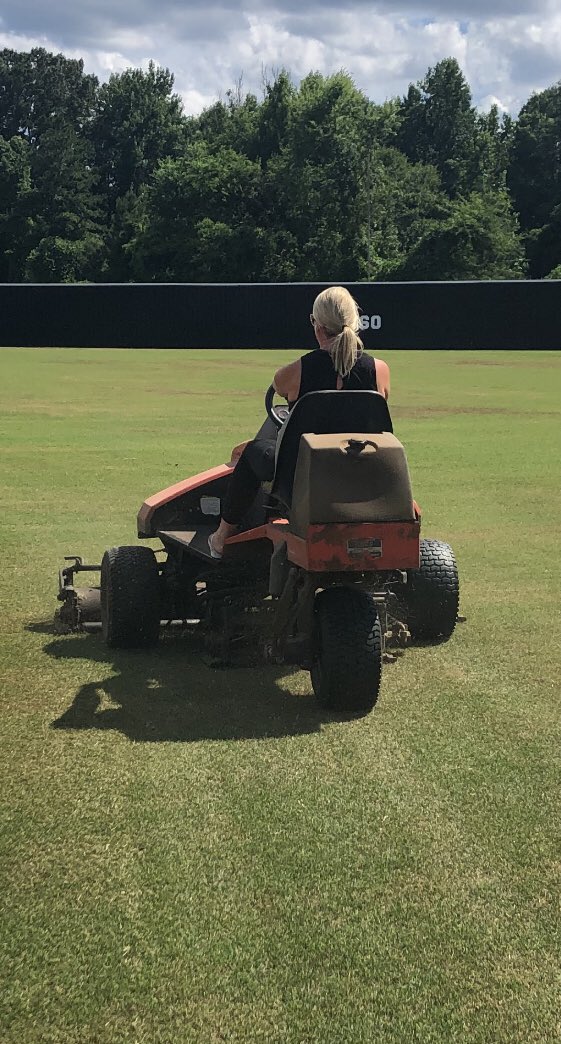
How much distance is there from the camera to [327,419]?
466 centimetres

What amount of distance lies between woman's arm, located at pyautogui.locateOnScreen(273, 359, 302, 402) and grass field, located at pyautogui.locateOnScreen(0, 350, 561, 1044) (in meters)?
1.18

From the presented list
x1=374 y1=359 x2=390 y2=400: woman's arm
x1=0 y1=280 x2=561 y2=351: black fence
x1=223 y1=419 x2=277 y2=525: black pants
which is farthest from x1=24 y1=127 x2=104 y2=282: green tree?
x1=374 y1=359 x2=390 y2=400: woman's arm

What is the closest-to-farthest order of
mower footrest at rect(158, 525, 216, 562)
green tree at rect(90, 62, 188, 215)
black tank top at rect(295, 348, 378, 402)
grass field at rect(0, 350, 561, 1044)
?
grass field at rect(0, 350, 561, 1044), black tank top at rect(295, 348, 378, 402), mower footrest at rect(158, 525, 216, 562), green tree at rect(90, 62, 188, 215)

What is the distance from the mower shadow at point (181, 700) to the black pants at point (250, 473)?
67cm

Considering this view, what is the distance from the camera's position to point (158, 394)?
20297 mm

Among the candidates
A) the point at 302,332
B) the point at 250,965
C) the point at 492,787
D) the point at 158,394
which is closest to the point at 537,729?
the point at 492,787

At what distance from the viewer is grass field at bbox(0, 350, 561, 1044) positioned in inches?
106

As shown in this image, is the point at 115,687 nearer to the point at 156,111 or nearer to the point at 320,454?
the point at 320,454

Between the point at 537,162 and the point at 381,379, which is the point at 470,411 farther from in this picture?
the point at 537,162

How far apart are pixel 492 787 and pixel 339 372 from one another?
169cm

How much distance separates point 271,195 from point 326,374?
62774 mm

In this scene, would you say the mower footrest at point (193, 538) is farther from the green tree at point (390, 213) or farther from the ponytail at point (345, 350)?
the green tree at point (390, 213)

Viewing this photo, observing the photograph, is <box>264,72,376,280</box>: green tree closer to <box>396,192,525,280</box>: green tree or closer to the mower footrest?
<box>396,192,525,280</box>: green tree

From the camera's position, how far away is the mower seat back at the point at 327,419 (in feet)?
15.2
